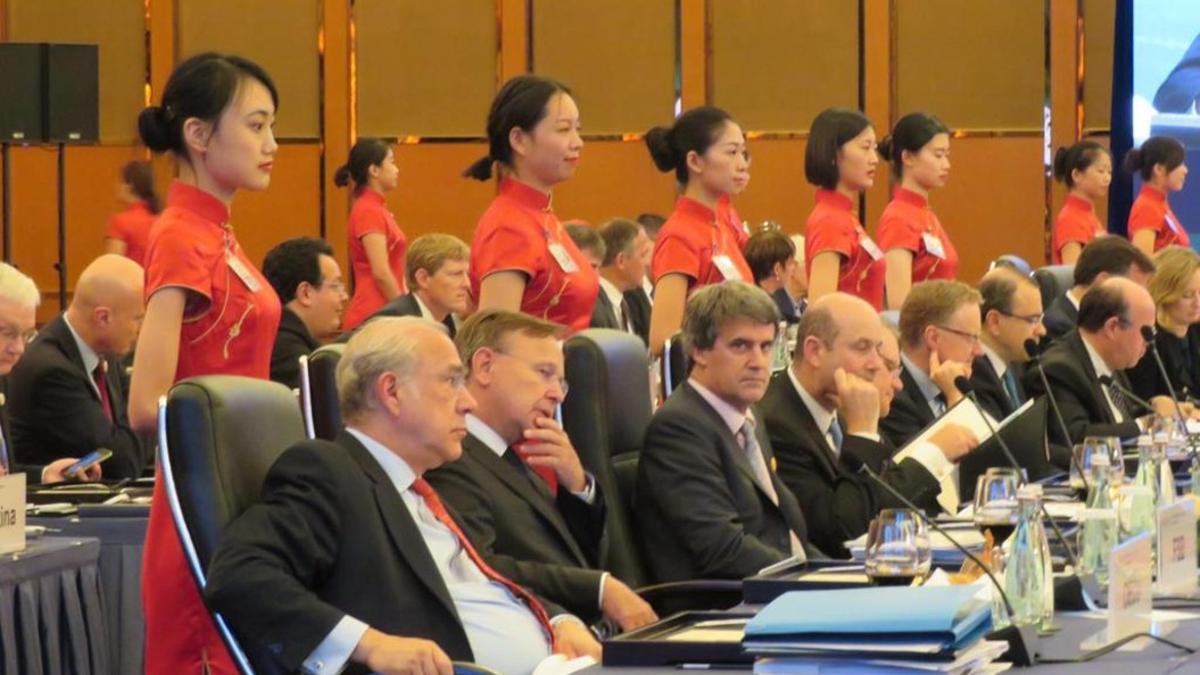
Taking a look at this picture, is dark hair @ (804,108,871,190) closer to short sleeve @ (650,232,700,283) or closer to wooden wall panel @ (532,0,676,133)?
short sleeve @ (650,232,700,283)

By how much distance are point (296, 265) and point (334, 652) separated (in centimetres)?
433

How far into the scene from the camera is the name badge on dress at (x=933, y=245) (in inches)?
263

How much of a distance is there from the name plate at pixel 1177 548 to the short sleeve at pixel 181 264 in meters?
1.57

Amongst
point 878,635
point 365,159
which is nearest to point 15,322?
point 878,635

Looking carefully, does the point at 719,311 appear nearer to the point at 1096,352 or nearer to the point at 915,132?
the point at 1096,352

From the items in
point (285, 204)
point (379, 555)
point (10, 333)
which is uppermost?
point (285, 204)

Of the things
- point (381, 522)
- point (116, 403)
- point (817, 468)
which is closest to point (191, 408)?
point (381, 522)

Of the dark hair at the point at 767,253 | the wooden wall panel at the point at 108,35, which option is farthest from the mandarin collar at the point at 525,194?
the wooden wall panel at the point at 108,35

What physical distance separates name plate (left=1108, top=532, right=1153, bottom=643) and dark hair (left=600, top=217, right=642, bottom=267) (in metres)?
5.79

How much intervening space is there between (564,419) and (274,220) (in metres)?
8.40

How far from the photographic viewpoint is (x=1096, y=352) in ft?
19.0

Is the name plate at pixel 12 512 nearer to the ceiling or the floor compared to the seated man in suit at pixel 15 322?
nearer to the floor

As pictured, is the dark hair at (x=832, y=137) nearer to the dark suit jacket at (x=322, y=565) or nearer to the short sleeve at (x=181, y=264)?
the short sleeve at (x=181, y=264)

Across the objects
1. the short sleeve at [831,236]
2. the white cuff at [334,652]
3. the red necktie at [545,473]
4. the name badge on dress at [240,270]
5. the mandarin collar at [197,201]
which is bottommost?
the white cuff at [334,652]
